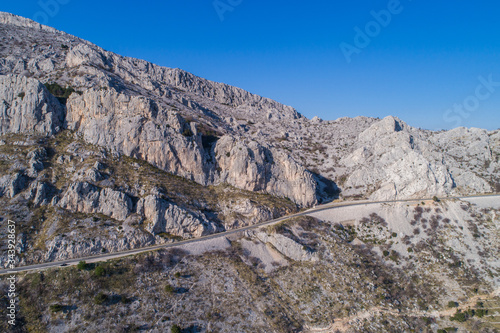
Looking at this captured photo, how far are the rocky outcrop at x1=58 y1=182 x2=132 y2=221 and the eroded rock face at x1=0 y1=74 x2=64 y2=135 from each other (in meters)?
23.4

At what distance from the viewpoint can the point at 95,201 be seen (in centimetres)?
5788

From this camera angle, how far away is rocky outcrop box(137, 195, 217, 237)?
58.2 m

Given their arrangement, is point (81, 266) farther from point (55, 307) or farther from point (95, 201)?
point (95, 201)

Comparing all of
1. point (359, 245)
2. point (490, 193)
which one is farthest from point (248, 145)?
point (490, 193)

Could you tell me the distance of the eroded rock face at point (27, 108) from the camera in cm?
6844

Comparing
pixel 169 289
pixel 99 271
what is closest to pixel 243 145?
pixel 169 289

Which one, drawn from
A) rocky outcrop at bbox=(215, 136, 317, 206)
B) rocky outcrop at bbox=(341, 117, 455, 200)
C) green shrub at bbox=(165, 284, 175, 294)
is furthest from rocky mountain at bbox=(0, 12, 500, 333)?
green shrub at bbox=(165, 284, 175, 294)

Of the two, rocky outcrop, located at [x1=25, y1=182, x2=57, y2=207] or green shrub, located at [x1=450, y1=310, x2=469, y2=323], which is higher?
rocky outcrop, located at [x1=25, y1=182, x2=57, y2=207]

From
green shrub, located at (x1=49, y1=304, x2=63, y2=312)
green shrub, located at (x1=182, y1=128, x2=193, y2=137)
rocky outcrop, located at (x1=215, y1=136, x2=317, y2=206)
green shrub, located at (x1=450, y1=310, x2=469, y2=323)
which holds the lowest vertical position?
green shrub, located at (x1=450, y1=310, x2=469, y2=323)

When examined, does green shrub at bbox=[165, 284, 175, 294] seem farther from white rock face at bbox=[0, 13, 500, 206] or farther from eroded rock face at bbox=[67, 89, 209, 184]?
eroded rock face at bbox=[67, 89, 209, 184]

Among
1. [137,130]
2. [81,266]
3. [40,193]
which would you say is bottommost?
[81,266]

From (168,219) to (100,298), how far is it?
796 inches

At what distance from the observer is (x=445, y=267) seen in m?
56.8

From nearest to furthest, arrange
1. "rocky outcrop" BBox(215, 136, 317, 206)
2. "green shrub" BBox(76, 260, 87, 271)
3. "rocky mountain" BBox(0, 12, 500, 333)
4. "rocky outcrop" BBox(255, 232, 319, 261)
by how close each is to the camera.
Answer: "rocky mountain" BBox(0, 12, 500, 333)
"green shrub" BBox(76, 260, 87, 271)
"rocky outcrop" BBox(255, 232, 319, 261)
"rocky outcrop" BBox(215, 136, 317, 206)
